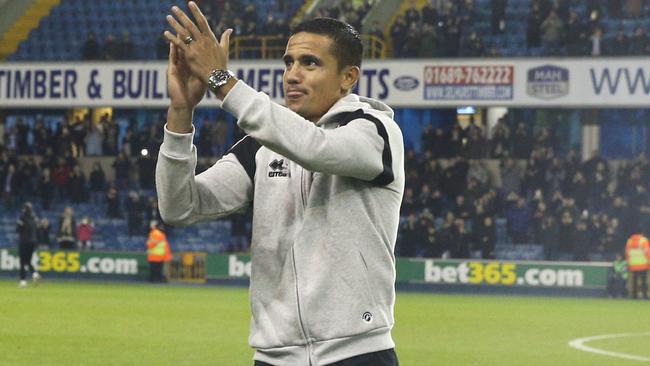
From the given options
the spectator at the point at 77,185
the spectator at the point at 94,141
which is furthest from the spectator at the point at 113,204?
the spectator at the point at 94,141

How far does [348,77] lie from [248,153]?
1.49 ft

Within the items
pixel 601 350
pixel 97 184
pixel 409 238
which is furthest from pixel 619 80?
pixel 601 350

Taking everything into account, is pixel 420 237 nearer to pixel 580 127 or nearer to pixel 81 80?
pixel 580 127

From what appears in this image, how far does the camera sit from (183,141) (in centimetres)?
407

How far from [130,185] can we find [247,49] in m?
5.72

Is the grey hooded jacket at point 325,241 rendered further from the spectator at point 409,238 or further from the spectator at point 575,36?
the spectator at point 575,36

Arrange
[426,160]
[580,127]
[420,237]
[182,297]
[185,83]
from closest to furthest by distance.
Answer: [185,83] → [182,297] → [420,237] → [426,160] → [580,127]

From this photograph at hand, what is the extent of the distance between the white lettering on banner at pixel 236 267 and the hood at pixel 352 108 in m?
25.5

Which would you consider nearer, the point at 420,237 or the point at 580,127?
the point at 420,237

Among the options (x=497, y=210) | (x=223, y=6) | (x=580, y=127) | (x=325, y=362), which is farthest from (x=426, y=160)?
(x=325, y=362)

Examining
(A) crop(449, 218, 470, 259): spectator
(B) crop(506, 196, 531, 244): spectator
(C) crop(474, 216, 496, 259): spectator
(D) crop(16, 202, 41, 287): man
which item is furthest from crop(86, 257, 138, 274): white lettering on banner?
(B) crop(506, 196, 531, 244): spectator

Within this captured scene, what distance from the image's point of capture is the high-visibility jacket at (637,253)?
26.6m

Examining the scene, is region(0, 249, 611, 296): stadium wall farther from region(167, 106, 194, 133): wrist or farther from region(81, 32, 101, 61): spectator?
region(167, 106, 194, 133): wrist

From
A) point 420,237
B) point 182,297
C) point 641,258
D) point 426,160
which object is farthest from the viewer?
point 426,160
